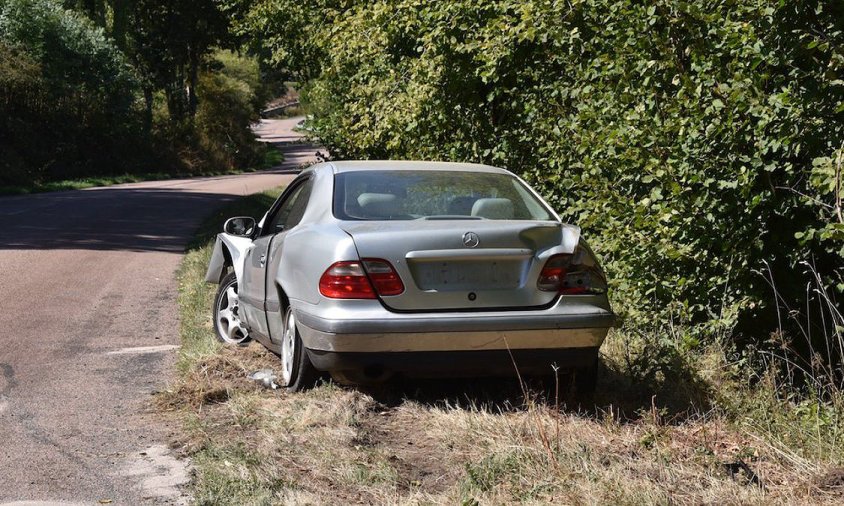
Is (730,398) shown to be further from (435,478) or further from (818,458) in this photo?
(435,478)

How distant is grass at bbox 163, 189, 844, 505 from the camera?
15.8 feet

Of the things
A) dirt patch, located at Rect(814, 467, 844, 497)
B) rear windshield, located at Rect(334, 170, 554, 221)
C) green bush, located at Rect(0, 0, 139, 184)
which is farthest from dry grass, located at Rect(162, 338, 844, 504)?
green bush, located at Rect(0, 0, 139, 184)

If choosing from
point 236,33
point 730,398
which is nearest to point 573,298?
point 730,398

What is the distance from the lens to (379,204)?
6.94 m

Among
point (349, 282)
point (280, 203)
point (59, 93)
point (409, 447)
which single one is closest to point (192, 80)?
point (59, 93)

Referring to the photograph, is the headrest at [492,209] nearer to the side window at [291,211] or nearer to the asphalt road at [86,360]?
the side window at [291,211]

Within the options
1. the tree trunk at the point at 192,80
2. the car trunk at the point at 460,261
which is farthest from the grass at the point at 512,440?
the tree trunk at the point at 192,80

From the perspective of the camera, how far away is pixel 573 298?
21.2 ft

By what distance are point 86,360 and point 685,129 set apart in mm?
4488

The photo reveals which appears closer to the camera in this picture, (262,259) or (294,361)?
(294,361)

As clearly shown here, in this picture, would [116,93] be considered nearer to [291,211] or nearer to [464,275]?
[291,211]

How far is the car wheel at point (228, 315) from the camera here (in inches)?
349

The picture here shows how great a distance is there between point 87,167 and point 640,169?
38.6 m

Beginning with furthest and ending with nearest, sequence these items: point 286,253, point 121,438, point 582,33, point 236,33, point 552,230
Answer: point 236,33 < point 582,33 < point 286,253 < point 552,230 < point 121,438
